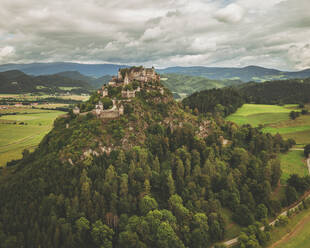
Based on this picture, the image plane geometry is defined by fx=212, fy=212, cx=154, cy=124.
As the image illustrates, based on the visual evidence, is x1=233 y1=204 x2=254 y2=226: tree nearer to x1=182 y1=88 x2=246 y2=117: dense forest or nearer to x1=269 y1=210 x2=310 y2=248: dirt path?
x1=269 y1=210 x2=310 y2=248: dirt path

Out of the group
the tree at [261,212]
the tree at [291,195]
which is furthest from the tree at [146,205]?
the tree at [291,195]

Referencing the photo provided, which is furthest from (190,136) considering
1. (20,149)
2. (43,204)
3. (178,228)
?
(20,149)

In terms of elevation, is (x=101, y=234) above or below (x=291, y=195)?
above

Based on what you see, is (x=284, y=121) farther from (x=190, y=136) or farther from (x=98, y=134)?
(x=98, y=134)

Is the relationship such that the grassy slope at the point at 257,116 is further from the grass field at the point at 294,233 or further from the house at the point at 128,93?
the grass field at the point at 294,233

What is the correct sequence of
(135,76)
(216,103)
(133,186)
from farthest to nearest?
(216,103) → (135,76) → (133,186)

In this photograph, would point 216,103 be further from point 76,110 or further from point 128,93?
point 76,110

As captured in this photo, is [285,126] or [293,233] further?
[285,126]

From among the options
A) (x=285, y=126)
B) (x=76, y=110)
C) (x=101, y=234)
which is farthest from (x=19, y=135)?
(x=285, y=126)
